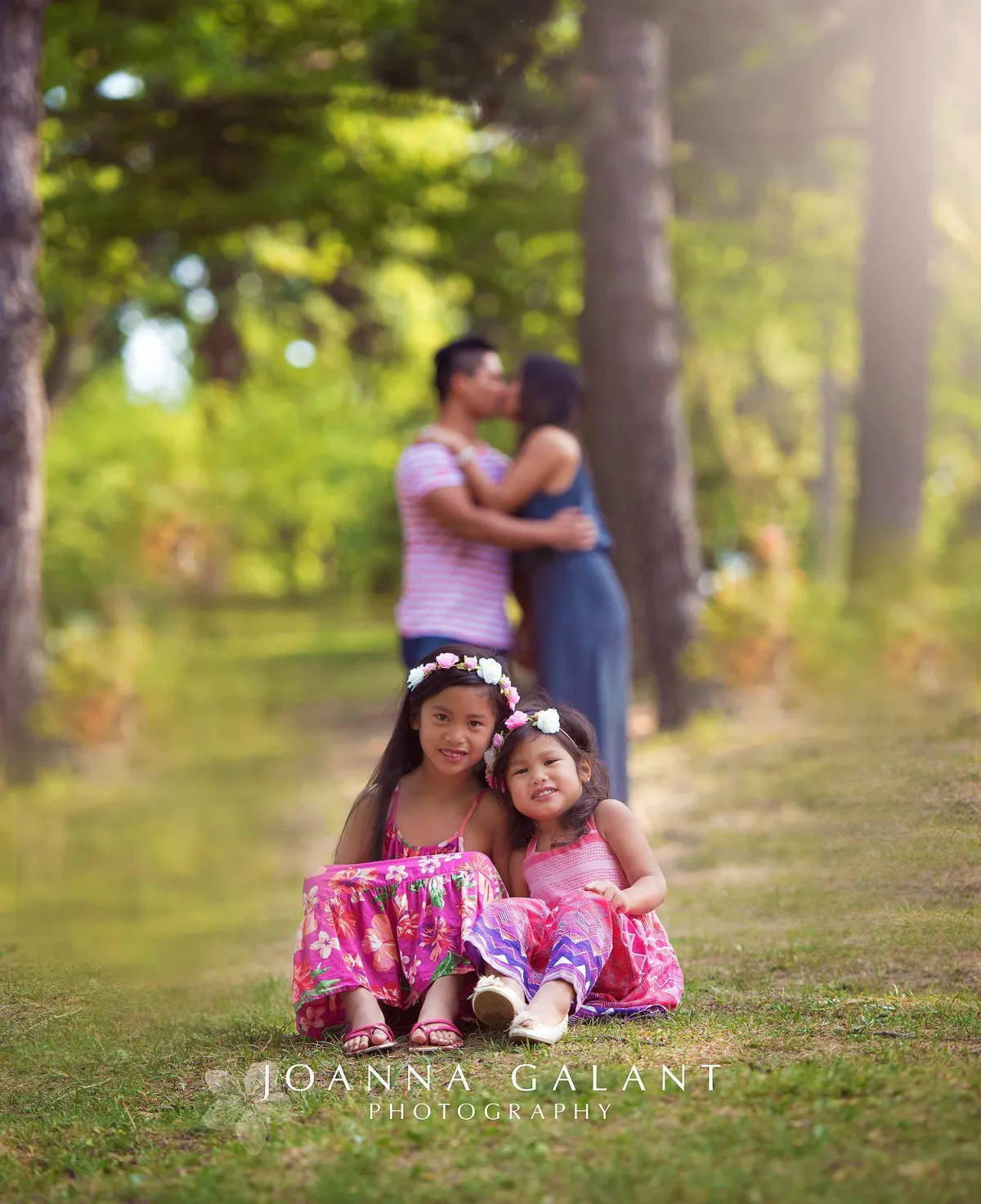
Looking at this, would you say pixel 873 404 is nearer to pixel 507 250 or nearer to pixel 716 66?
pixel 716 66

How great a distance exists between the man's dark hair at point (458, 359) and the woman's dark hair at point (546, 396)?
0.59 feet

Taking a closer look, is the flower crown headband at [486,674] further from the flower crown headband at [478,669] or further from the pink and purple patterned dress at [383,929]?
the pink and purple patterned dress at [383,929]

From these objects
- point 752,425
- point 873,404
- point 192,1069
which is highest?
point 752,425

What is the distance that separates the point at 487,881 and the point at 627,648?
194 centimetres

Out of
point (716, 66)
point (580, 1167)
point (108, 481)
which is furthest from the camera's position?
point (108, 481)

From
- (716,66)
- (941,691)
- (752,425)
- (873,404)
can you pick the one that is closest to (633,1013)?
(941,691)

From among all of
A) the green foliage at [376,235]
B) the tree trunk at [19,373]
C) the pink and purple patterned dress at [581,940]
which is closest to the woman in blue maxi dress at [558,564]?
the pink and purple patterned dress at [581,940]

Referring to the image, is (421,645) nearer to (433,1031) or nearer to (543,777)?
(543,777)

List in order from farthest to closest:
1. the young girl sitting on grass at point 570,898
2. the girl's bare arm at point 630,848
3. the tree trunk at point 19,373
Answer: the tree trunk at point 19,373 < the girl's bare arm at point 630,848 < the young girl sitting on grass at point 570,898

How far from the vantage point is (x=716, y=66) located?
505 inches

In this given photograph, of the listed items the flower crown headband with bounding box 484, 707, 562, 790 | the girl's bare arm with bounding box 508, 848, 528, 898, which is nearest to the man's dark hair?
the flower crown headband with bounding box 484, 707, 562, 790

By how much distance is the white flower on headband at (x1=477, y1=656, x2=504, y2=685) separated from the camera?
3.91 m

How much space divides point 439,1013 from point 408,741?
31.8 inches

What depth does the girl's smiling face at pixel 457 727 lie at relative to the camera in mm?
3887
